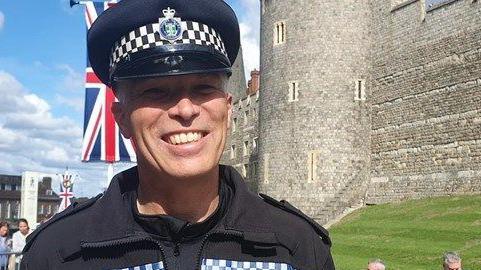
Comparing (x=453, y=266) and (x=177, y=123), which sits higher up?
(x=177, y=123)

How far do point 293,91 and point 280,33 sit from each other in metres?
2.69

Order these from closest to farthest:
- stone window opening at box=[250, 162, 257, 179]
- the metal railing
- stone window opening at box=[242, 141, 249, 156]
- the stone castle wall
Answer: the metal railing
the stone castle wall
stone window opening at box=[250, 162, 257, 179]
stone window opening at box=[242, 141, 249, 156]

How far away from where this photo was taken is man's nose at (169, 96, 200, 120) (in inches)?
79.7

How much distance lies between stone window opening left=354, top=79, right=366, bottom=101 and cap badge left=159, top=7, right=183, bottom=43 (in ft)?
86.6

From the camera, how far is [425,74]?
25.5 meters

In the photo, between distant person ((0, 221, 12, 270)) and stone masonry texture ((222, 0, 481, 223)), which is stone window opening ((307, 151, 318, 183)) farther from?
distant person ((0, 221, 12, 270))

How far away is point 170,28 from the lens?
2.09 m

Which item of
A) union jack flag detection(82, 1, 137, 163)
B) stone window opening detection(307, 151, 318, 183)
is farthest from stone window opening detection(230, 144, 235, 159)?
union jack flag detection(82, 1, 137, 163)

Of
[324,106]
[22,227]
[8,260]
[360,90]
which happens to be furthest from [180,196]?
[360,90]

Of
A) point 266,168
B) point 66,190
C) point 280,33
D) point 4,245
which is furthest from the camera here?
point 266,168

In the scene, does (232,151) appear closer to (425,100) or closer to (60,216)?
(425,100)

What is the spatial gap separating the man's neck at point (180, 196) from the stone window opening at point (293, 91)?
26.2 m

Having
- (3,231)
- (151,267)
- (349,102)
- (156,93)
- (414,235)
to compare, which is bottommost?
(414,235)

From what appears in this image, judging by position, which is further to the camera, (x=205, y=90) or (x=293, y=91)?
(x=293, y=91)
